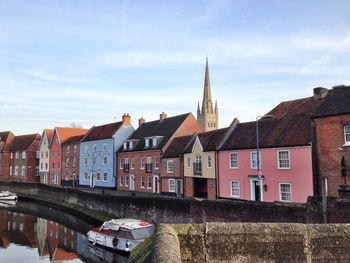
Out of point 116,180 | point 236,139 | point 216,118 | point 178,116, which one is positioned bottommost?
point 116,180

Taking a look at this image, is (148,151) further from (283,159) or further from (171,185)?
(283,159)

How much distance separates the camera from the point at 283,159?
29.0 meters

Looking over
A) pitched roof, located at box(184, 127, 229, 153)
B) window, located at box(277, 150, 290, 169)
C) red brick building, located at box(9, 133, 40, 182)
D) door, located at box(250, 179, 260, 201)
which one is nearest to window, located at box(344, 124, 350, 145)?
window, located at box(277, 150, 290, 169)

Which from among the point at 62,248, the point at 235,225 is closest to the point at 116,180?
the point at 62,248

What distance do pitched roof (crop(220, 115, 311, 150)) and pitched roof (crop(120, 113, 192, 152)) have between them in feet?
47.3

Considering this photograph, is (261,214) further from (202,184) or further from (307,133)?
(202,184)

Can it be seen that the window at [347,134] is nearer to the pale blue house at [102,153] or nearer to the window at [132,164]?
the window at [132,164]

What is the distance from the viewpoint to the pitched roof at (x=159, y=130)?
48.8 metres

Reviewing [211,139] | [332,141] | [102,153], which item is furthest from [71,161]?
[332,141]

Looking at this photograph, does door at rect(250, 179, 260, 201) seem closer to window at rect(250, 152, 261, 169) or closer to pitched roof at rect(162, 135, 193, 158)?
window at rect(250, 152, 261, 169)

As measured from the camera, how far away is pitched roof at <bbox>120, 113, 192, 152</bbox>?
4875 cm

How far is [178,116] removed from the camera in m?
51.9

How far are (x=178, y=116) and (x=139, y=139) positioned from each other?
7422 millimetres

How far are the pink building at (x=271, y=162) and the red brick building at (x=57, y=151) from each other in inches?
1804
